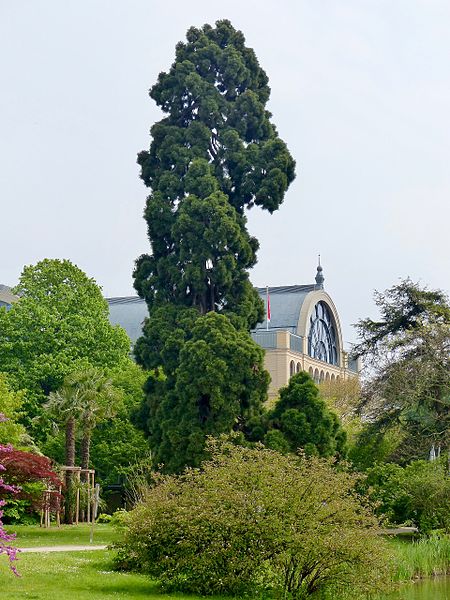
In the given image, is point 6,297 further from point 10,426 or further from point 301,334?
point 10,426

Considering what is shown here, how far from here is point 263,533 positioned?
17.6 metres

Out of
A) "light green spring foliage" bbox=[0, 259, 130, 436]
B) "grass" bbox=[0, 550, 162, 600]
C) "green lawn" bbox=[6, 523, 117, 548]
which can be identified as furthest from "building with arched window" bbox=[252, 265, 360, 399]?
"grass" bbox=[0, 550, 162, 600]

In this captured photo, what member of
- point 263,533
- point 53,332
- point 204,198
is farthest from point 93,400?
point 263,533

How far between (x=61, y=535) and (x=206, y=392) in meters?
6.60

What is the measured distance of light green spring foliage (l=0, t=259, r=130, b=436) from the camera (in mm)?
44469

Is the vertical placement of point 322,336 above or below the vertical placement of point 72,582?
above

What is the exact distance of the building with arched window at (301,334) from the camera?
70438 mm

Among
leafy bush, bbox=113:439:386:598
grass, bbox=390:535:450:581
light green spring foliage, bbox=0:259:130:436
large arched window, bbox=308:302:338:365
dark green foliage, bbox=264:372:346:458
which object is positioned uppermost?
large arched window, bbox=308:302:338:365

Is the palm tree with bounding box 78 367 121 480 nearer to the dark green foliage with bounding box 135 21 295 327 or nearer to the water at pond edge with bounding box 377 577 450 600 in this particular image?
the dark green foliage with bounding box 135 21 295 327

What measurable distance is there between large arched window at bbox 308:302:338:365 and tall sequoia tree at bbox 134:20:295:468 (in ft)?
143

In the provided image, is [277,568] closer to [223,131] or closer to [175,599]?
[175,599]

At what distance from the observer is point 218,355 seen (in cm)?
2834

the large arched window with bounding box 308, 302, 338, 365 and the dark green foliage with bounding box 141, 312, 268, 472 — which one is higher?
the large arched window with bounding box 308, 302, 338, 365

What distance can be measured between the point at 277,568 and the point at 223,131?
17.9 m
